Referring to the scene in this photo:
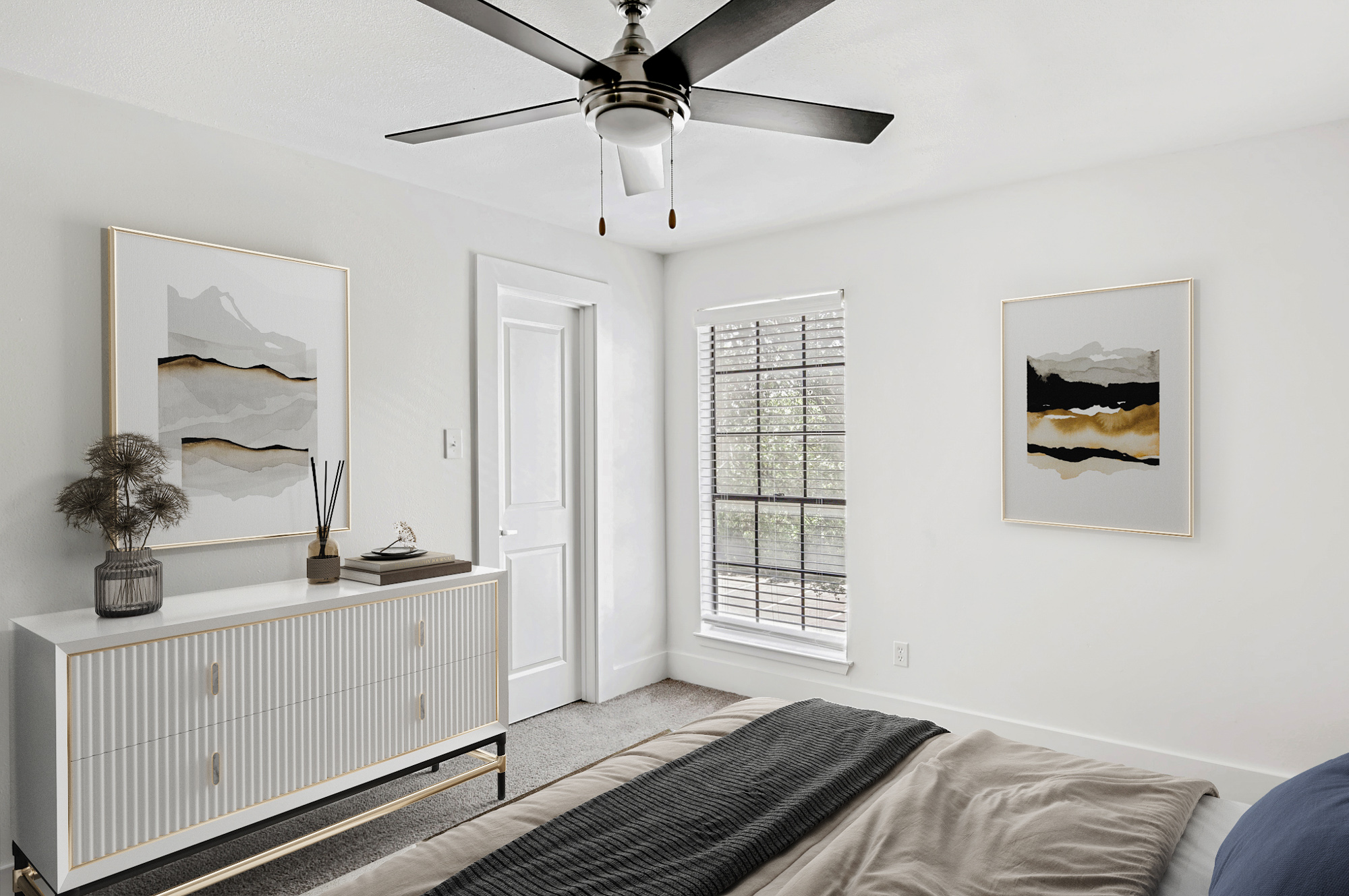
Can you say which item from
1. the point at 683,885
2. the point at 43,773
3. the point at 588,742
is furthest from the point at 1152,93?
the point at 43,773

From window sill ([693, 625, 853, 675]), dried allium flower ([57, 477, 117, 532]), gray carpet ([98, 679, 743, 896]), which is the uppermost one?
dried allium flower ([57, 477, 117, 532])

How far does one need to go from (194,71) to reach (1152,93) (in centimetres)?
287

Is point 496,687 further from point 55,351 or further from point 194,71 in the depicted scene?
point 194,71

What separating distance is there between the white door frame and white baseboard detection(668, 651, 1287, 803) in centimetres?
67

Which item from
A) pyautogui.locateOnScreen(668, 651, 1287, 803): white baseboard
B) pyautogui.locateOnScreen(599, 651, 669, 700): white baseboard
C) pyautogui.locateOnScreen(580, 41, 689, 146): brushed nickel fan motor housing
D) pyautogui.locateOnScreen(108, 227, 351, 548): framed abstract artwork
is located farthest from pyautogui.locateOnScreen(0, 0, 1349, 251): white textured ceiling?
pyautogui.locateOnScreen(599, 651, 669, 700): white baseboard

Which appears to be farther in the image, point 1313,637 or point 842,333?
point 842,333

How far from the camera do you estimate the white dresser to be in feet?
6.42

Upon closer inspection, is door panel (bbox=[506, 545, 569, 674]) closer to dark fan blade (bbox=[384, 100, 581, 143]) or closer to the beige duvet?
the beige duvet

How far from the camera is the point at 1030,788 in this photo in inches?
64.7

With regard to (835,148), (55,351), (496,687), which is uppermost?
(835,148)

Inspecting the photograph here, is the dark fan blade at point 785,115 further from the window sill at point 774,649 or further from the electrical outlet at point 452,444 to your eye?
the window sill at point 774,649

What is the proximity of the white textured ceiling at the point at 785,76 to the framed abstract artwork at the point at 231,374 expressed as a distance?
19.8 inches

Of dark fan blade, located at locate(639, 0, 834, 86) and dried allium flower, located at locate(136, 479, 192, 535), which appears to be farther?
dried allium flower, located at locate(136, 479, 192, 535)

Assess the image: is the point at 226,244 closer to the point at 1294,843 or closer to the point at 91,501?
the point at 91,501
